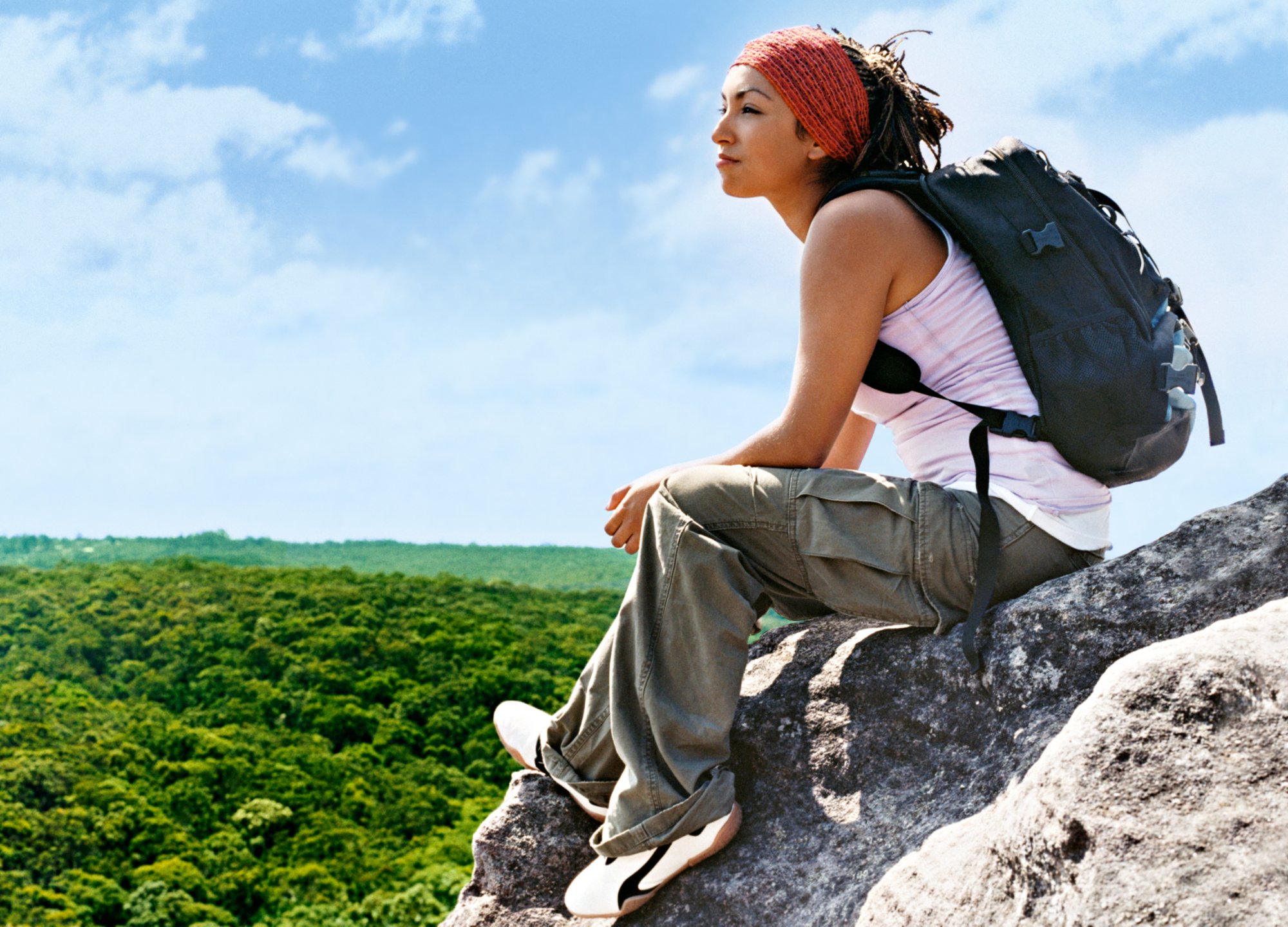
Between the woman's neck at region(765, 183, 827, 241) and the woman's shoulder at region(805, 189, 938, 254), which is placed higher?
the woman's neck at region(765, 183, 827, 241)

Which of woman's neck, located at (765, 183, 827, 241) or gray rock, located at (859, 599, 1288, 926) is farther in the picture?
woman's neck, located at (765, 183, 827, 241)

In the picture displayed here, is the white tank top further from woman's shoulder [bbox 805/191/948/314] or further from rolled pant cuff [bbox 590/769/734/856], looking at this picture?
rolled pant cuff [bbox 590/769/734/856]

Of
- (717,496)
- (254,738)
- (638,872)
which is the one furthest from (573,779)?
(254,738)

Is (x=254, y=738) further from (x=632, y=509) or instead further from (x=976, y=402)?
(x=976, y=402)

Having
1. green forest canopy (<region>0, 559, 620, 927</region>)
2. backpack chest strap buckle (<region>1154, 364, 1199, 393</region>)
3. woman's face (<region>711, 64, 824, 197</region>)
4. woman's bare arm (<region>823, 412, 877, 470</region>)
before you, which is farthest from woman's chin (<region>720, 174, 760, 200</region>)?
green forest canopy (<region>0, 559, 620, 927</region>)

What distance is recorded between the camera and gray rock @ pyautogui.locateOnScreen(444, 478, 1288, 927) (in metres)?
2.57

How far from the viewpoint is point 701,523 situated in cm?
270

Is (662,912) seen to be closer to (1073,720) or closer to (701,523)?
(701,523)

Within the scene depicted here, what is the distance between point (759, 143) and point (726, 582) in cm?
118

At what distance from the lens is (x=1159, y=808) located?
1929 mm

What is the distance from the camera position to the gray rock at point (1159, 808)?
6.01ft

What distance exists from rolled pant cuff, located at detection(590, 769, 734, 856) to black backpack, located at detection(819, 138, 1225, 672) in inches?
26.0

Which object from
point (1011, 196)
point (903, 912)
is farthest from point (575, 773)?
point (1011, 196)

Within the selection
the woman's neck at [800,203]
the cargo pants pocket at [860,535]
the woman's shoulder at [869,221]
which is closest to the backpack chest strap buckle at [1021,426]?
the cargo pants pocket at [860,535]
